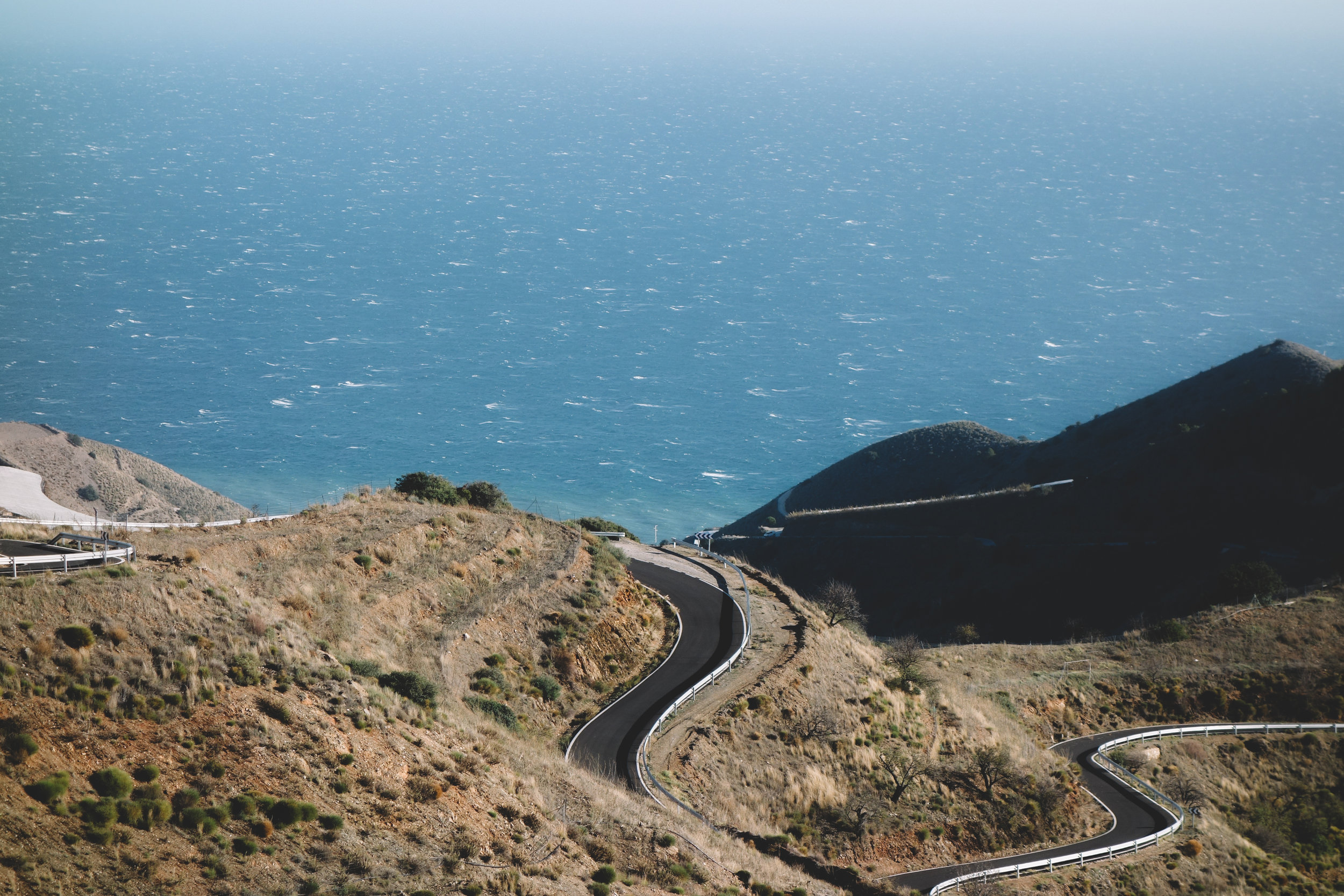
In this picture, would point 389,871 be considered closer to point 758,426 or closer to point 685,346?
point 758,426

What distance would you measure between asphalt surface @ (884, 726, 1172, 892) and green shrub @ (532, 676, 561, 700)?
12.4 metres

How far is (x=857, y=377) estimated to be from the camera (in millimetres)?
166875

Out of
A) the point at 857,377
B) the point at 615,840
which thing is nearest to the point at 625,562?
the point at 615,840

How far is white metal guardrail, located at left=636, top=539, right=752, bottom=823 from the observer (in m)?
32.6

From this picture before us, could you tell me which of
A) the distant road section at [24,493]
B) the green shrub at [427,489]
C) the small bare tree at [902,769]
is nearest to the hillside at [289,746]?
the small bare tree at [902,769]

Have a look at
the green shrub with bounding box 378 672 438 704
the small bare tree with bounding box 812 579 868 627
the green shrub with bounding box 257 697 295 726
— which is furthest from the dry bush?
the small bare tree with bounding box 812 579 868 627

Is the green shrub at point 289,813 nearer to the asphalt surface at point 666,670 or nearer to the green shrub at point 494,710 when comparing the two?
the green shrub at point 494,710

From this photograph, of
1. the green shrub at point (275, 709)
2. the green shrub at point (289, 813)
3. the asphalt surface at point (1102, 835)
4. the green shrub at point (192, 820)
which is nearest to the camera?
the green shrub at point (192, 820)

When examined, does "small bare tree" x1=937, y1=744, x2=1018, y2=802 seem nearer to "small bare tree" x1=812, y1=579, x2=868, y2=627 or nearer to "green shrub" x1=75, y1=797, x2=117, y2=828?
"small bare tree" x1=812, y1=579, x2=868, y2=627

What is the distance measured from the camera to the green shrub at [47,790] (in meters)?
21.5

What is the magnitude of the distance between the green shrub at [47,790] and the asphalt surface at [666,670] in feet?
51.1

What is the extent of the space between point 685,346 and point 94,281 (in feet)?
333

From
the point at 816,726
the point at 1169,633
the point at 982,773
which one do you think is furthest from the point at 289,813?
the point at 1169,633

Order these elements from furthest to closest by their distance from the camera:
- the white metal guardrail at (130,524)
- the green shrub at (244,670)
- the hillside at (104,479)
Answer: the hillside at (104,479)
the white metal guardrail at (130,524)
the green shrub at (244,670)
